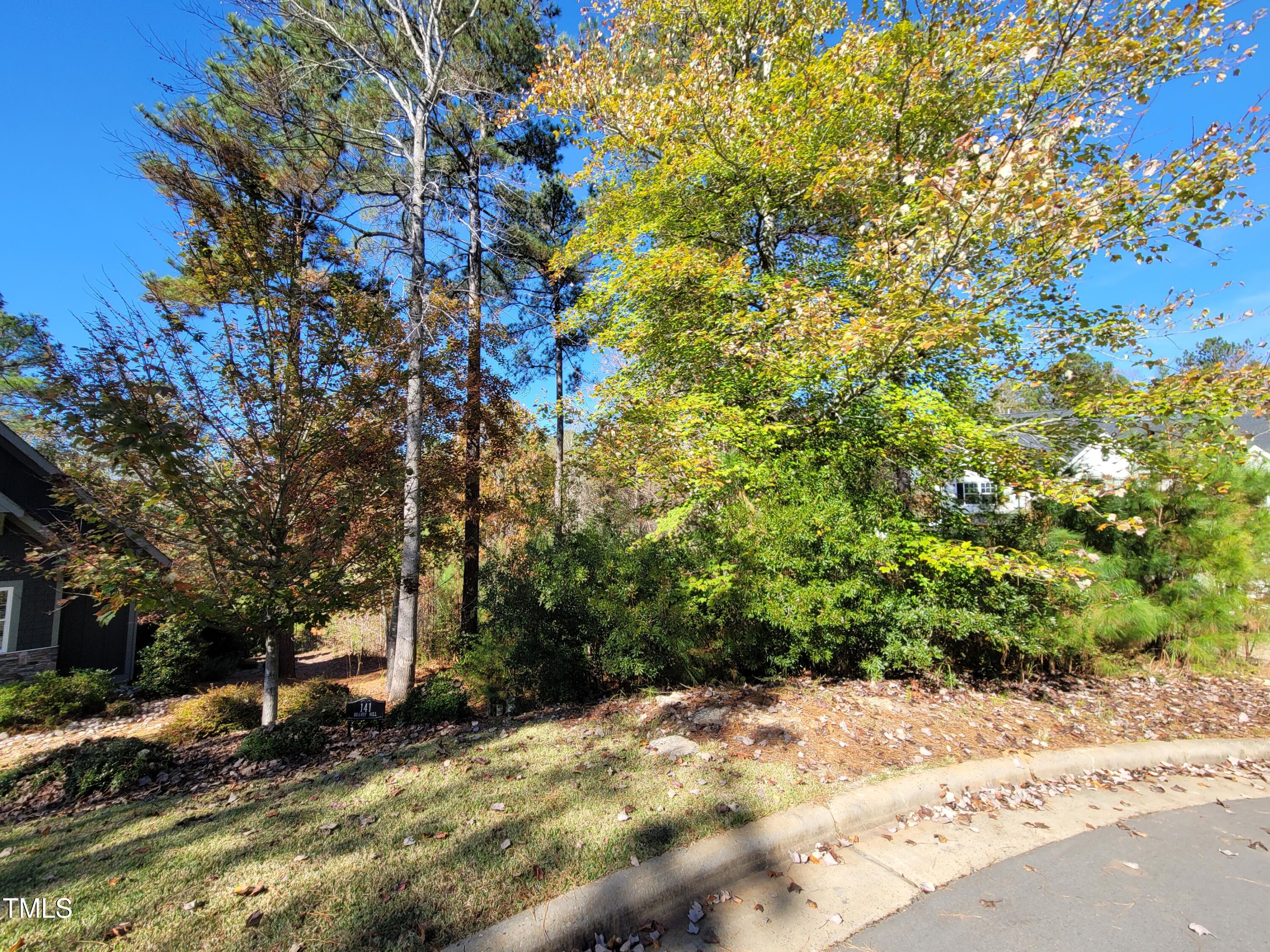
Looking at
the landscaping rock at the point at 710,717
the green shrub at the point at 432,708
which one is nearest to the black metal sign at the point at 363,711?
the green shrub at the point at 432,708

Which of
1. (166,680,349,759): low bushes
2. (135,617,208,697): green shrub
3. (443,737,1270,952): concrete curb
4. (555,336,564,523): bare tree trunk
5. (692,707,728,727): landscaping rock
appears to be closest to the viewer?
(443,737,1270,952): concrete curb

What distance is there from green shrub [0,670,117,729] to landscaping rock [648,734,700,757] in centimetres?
973

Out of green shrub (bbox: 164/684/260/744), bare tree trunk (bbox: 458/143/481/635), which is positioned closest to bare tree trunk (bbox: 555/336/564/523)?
bare tree trunk (bbox: 458/143/481/635)

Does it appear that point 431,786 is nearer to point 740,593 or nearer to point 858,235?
point 740,593

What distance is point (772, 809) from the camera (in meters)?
3.25

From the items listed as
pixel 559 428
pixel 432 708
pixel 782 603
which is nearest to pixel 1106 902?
pixel 782 603

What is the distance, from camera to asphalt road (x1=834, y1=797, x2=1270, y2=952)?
2.45m

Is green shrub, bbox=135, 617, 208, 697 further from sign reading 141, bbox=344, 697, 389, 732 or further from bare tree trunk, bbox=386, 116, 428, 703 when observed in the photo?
sign reading 141, bbox=344, 697, 389, 732

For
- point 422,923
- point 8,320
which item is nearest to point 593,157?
point 422,923

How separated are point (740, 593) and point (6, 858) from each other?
524 cm

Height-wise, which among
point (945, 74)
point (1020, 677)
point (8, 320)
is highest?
point (8, 320)

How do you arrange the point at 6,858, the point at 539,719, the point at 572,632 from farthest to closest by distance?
1. the point at 572,632
2. the point at 539,719
3. the point at 6,858

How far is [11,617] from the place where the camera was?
9.61 m

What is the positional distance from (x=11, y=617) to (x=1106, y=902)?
49.0 feet
